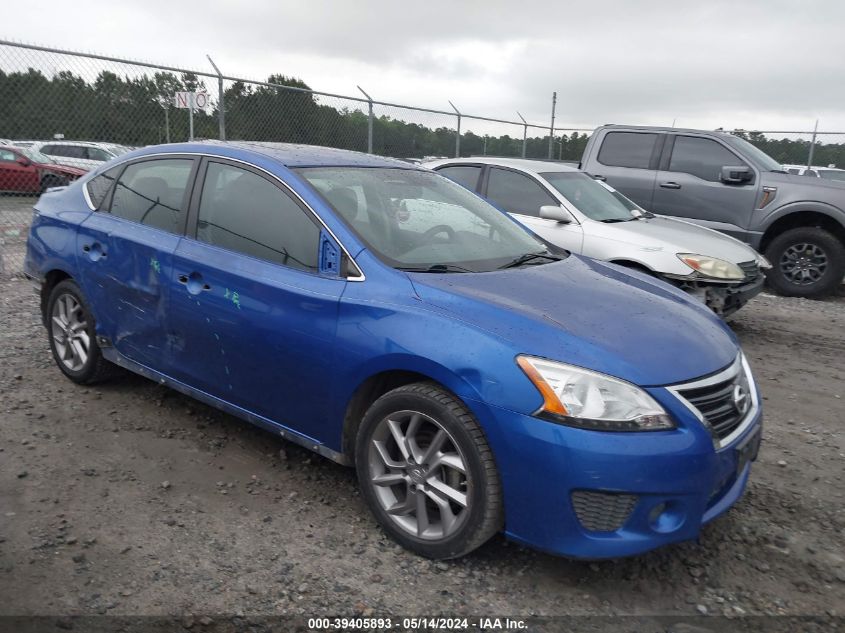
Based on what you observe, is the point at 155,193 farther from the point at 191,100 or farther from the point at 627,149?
the point at 627,149

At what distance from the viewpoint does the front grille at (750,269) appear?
19.7 ft

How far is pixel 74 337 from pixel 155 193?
1.17 metres

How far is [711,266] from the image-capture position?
5.78 m

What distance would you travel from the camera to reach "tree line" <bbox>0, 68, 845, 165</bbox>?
799 centimetres

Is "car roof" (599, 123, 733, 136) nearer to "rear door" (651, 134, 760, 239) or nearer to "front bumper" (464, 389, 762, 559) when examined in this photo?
"rear door" (651, 134, 760, 239)

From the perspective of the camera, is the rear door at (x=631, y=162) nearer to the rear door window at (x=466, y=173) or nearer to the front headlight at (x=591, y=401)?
the rear door window at (x=466, y=173)

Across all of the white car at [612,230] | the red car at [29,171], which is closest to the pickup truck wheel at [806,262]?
the white car at [612,230]

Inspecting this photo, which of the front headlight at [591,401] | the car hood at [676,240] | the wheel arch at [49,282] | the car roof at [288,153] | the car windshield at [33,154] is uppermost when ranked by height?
the car roof at [288,153]

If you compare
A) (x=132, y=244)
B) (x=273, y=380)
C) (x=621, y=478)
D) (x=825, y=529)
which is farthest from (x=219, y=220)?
(x=825, y=529)

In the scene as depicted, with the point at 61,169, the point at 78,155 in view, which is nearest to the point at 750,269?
the point at 61,169

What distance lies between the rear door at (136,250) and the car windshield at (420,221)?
0.90m

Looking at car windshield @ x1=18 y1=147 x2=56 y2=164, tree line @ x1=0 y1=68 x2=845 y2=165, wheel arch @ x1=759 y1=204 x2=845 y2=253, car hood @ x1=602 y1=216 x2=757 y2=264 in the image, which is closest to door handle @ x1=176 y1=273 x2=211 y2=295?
car hood @ x1=602 y1=216 x2=757 y2=264

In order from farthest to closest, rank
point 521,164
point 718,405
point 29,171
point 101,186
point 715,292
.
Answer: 1. point 29,171
2. point 521,164
3. point 715,292
4. point 101,186
5. point 718,405

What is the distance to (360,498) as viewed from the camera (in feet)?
11.0
